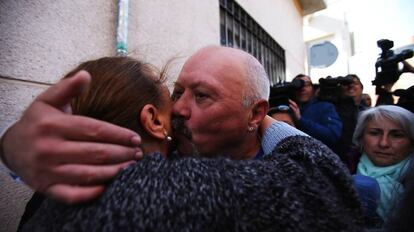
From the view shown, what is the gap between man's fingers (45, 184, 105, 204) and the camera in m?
0.61

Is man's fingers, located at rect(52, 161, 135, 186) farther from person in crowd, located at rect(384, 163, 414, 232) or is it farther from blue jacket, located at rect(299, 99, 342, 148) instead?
blue jacket, located at rect(299, 99, 342, 148)

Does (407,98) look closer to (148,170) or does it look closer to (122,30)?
(122,30)

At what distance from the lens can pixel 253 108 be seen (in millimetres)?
1432

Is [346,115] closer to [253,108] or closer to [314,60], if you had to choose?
[253,108]

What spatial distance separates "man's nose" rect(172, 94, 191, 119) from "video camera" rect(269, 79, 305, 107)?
6.64ft

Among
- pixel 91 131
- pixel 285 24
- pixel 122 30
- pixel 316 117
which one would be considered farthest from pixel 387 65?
pixel 285 24

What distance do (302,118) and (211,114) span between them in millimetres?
1704

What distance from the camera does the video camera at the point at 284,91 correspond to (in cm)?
312

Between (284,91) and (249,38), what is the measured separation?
101 inches

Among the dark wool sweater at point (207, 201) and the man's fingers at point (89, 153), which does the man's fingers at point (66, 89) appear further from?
the dark wool sweater at point (207, 201)

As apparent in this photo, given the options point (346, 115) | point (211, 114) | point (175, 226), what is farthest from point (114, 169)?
point (346, 115)

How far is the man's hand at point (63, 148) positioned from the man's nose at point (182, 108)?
52 centimetres

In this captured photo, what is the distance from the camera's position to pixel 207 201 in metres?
0.64

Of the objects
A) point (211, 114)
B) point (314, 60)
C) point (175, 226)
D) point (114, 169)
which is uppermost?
point (314, 60)
